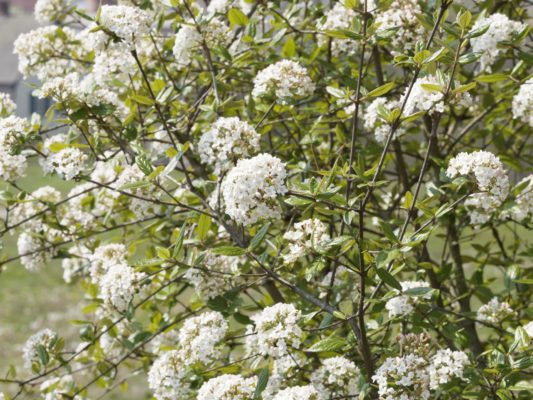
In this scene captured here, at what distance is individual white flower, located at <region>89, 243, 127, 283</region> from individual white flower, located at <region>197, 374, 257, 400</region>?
0.84 metres

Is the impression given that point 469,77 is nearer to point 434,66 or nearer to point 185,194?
point 434,66

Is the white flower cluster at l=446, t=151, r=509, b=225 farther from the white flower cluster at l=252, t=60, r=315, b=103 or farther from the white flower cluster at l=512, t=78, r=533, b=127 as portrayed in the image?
the white flower cluster at l=512, t=78, r=533, b=127

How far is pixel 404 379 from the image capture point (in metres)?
2.45

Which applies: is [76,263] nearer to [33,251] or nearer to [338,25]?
[33,251]

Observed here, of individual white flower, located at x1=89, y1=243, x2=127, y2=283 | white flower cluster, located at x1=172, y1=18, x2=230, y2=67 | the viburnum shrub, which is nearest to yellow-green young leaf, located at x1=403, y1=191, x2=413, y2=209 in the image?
the viburnum shrub

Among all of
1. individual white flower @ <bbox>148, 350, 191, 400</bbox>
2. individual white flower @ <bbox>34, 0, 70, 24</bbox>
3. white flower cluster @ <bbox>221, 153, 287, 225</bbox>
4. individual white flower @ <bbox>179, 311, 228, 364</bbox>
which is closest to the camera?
white flower cluster @ <bbox>221, 153, 287, 225</bbox>

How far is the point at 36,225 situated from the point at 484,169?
2.13 meters

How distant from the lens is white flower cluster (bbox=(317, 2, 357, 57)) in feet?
11.2

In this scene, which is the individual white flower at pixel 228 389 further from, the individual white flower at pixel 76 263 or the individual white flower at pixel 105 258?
the individual white flower at pixel 76 263

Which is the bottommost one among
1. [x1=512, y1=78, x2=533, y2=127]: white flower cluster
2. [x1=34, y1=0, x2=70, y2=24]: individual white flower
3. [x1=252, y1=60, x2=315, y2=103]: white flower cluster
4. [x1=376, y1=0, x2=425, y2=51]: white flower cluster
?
[x1=512, y1=78, x2=533, y2=127]: white flower cluster

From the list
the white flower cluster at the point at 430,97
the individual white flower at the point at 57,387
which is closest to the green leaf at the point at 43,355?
the individual white flower at the point at 57,387

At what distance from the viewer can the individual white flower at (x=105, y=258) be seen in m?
3.23

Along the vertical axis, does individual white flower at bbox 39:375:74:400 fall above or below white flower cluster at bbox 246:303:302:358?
above

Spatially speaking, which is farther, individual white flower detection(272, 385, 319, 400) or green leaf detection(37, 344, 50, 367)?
green leaf detection(37, 344, 50, 367)
